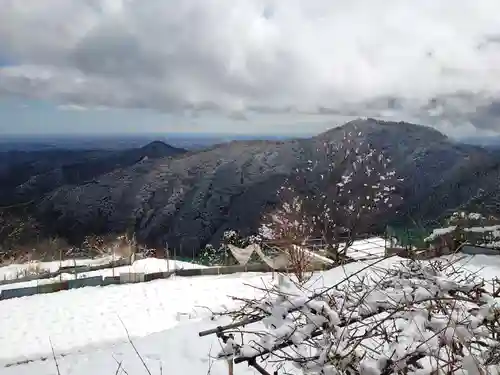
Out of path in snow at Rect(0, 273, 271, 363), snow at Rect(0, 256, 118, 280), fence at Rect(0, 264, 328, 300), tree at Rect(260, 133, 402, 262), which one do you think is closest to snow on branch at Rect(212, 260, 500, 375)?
path in snow at Rect(0, 273, 271, 363)

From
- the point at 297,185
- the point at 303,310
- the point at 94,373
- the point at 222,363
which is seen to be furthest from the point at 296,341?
the point at 297,185

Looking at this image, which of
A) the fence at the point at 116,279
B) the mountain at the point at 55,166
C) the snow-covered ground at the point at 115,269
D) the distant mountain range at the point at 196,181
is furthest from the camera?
the mountain at the point at 55,166

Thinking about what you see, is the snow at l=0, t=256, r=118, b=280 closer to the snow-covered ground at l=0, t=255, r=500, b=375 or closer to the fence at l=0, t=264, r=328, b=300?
the fence at l=0, t=264, r=328, b=300

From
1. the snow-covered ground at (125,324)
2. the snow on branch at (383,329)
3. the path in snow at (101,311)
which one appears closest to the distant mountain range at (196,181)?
the path in snow at (101,311)

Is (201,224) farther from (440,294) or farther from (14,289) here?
(440,294)

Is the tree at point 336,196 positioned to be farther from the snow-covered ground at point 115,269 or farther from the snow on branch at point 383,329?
the snow on branch at point 383,329

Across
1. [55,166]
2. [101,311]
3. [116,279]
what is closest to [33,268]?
[116,279]
